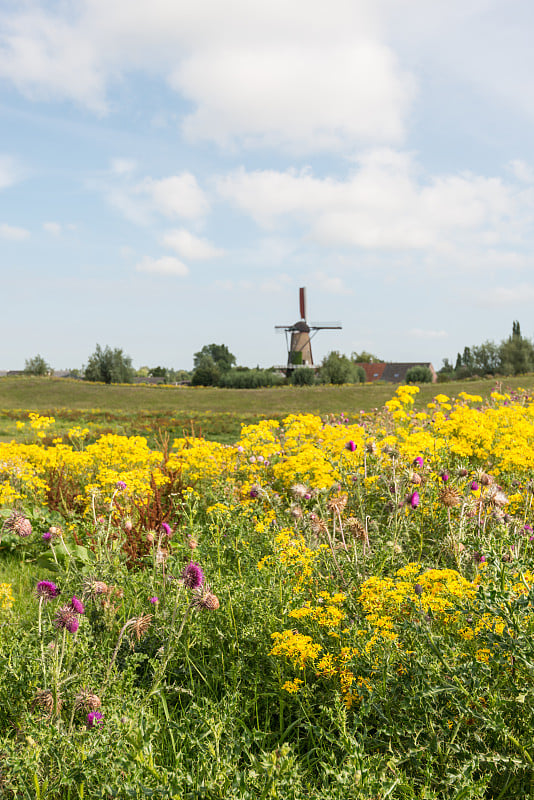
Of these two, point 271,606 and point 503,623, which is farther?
point 271,606

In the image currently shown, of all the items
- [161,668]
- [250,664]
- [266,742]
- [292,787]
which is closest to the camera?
[292,787]

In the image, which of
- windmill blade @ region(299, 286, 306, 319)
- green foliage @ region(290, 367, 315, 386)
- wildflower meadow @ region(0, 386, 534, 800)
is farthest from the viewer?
windmill blade @ region(299, 286, 306, 319)

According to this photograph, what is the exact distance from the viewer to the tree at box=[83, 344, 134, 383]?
49875 millimetres

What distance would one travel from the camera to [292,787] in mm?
1648

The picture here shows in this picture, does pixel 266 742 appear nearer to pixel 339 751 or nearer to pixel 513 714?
pixel 339 751

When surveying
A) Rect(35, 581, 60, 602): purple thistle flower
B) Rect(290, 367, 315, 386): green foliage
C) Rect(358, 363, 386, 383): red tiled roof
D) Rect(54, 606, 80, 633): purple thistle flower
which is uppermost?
Rect(358, 363, 386, 383): red tiled roof

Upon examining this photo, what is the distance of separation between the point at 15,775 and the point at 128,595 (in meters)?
1.67

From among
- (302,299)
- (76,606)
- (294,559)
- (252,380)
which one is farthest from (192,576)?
(302,299)

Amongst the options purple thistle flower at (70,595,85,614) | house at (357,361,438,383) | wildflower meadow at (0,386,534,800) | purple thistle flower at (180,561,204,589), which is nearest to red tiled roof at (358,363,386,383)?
house at (357,361,438,383)

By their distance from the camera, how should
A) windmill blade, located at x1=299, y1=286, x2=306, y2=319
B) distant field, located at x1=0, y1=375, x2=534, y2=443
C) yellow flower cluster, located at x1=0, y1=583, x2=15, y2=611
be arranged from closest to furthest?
yellow flower cluster, located at x1=0, y1=583, x2=15, y2=611
distant field, located at x1=0, y1=375, x2=534, y2=443
windmill blade, located at x1=299, y1=286, x2=306, y2=319

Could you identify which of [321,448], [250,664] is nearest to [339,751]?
[250,664]

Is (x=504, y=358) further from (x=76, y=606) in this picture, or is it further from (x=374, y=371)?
(x=76, y=606)

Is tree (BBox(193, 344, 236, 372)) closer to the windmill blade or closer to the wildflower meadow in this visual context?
the windmill blade

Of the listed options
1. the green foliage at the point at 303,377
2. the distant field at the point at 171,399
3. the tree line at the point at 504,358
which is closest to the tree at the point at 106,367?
the distant field at the point at 171,399
